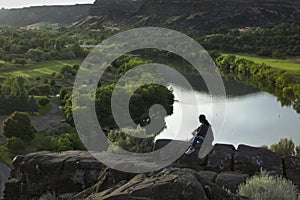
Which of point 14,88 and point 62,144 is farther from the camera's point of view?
point 14,88

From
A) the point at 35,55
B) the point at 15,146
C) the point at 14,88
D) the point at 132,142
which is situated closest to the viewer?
the point at 132,142

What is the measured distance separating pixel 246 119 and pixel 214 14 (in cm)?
13224

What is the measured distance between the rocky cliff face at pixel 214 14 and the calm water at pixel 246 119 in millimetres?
102872

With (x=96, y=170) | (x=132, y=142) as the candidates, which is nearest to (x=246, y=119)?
(x=132, y=142)

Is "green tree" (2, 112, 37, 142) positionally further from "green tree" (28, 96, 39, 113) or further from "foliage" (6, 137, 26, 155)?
"green tree" (28, 96, 39, 113)

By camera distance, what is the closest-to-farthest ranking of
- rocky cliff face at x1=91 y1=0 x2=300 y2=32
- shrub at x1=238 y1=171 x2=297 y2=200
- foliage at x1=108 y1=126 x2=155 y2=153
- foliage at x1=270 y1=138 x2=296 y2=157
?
shrub at x1=238 y1=171 x2=297 y2=200, foliage at x1=270 y1=138 x2=296 y2=157, foliage at x1=108 y1=126 x2=155 y2=153, rocky cliff face at x1=91 y1=0 x2=300 y2=32

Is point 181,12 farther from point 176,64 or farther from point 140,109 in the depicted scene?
point 140,109

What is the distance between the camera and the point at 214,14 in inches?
6634

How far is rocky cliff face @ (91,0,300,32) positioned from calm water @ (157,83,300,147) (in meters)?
103

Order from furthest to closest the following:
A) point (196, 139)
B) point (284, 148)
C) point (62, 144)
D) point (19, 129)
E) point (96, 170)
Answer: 1. point (19, 129)
2. point (62, 144)
3. point (284, 148)
4. point (196, 139)
5. point (96, 170)

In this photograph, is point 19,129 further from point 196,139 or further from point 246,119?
point 246,119

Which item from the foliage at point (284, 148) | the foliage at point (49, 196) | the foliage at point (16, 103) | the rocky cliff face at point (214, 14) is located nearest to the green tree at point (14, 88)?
the foliage at point (16, 103)

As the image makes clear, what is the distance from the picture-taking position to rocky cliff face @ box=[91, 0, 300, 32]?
16425 cm

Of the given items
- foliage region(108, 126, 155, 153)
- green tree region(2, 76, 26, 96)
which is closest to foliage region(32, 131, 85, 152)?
foliage region(108, 126, 155, 153)
